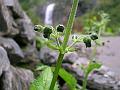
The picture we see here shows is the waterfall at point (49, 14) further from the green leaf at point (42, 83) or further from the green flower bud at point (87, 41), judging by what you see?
the green flower bud at point (87, 41)

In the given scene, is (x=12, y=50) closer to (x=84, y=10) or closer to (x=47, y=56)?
(x=47, y=56)

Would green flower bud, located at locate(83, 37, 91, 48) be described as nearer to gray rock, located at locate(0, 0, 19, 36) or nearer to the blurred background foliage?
gray rock, located at locate(0, 0, 19, 36)

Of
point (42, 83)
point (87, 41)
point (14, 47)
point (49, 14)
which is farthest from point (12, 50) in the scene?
point (49, 14)

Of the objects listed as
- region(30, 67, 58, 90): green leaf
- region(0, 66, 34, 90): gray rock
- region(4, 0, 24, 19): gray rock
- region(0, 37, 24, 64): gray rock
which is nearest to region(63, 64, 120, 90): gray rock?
region(4, 0, 24, 19): gray rock

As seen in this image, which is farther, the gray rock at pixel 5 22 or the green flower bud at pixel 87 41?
the gray rock at pixel 5 22

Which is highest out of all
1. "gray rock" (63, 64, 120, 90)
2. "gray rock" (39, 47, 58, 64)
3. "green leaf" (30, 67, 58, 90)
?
"green leaf" (30, 67, 58, 90)

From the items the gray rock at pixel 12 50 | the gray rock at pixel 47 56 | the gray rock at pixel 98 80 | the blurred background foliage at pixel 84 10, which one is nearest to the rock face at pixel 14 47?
the gray rock at pixel 12 50

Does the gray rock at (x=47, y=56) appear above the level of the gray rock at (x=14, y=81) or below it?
below

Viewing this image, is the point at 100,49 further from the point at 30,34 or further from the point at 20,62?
the point at 20,62

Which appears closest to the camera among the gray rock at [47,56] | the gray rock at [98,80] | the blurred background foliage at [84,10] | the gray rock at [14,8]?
the gray rock at [14,8]

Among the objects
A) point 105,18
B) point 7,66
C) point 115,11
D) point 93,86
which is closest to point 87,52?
point 93,86
